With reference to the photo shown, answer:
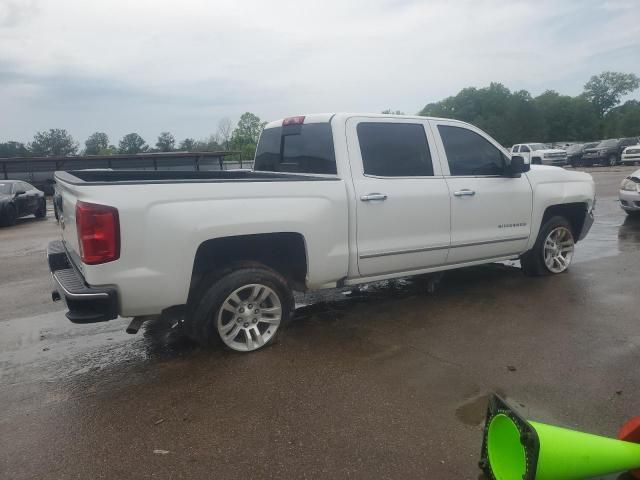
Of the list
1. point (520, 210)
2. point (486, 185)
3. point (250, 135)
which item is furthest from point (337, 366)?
point (250, 135)

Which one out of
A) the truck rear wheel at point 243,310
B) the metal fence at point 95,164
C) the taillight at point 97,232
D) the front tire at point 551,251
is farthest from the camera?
the metal fence at point 95,164

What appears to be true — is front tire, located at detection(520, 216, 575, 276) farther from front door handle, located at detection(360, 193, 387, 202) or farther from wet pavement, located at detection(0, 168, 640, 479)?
front door handle, located at detection(360, 193, 387, 202)

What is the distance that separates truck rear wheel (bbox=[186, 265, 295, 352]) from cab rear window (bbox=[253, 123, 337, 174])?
1.19m

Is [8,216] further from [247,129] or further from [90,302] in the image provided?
[247,129]

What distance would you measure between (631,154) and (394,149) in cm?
3073

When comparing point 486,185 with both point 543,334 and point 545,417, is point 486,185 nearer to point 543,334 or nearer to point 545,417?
point 543,334

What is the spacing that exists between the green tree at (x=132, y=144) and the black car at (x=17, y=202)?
218 feet

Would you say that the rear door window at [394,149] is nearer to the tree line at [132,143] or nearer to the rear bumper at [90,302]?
the rear bumper at [90,302]

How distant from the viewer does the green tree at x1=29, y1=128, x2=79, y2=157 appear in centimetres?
7994

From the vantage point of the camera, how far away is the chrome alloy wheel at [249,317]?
3.81 metres

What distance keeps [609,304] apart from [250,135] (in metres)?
79.2

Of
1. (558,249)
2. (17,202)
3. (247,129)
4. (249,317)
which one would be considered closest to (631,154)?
(558,249)

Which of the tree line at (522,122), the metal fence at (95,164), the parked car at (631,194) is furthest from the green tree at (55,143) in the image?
the parked car at (631,194)

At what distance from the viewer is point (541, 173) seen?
5.63 meters
